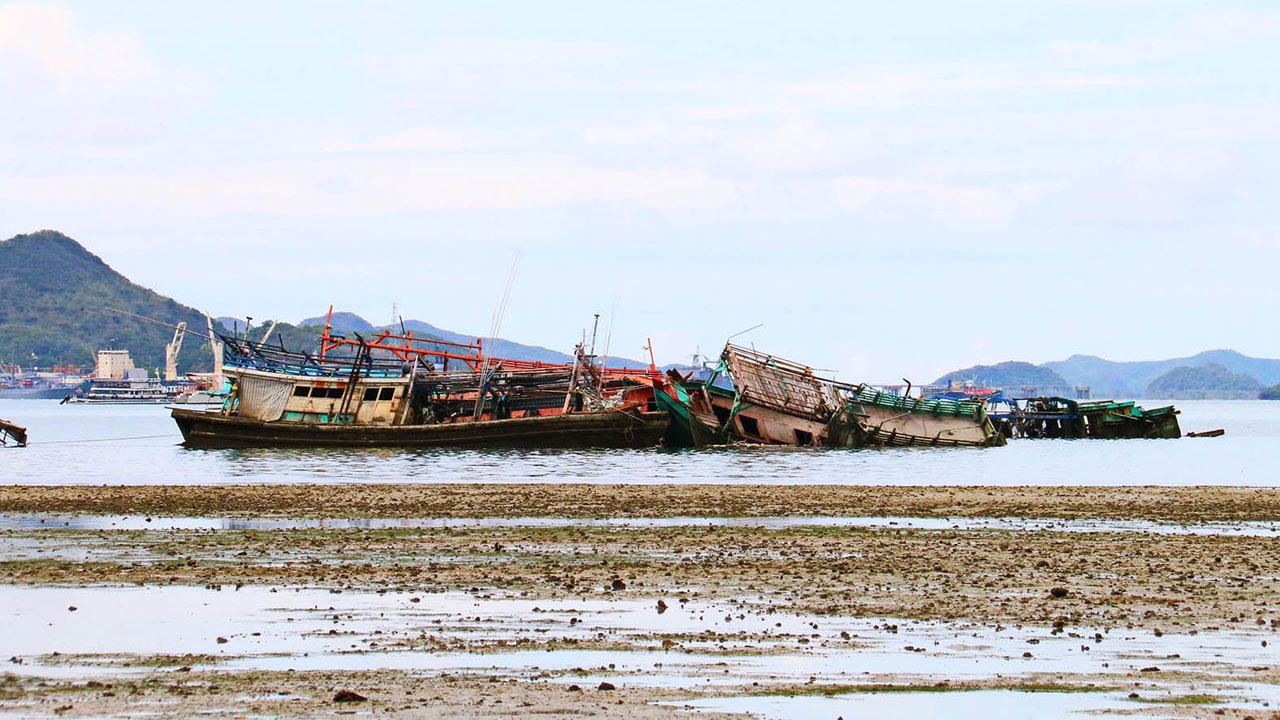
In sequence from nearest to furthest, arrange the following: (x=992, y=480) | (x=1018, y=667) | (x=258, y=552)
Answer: (x=1018, y=667)
(x=258, y=552)
(x=992, y=480)

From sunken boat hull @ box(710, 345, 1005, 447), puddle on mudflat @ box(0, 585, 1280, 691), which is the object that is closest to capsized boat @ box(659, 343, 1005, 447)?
sunken boat hull @ box(710, 345, 1005, 447)

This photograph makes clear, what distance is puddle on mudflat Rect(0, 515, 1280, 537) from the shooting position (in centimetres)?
2719

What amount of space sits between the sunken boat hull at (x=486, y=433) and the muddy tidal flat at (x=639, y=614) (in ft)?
112

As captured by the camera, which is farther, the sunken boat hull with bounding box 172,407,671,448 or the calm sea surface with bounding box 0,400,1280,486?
the sunken boat hull with bounding box 172,407,671,448

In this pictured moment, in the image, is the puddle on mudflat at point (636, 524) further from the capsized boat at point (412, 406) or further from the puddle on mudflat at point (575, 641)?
the capsized boat at point (412, 406)

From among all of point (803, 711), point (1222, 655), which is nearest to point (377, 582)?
point (803, 711)

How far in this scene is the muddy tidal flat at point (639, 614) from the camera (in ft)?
42.5

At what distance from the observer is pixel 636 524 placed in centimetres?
2806

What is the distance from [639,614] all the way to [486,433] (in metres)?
47.8

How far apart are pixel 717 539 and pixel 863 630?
8.97 meters

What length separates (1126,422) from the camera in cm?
9419

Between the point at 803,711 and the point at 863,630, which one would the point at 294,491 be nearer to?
the point at 863,630

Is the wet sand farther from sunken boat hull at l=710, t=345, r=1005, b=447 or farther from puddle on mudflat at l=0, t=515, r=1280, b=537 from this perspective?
sunken boat hull at l=710, t=345, r=1005, b=447

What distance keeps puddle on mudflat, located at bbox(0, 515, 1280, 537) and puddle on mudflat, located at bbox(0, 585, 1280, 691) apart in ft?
30.9
